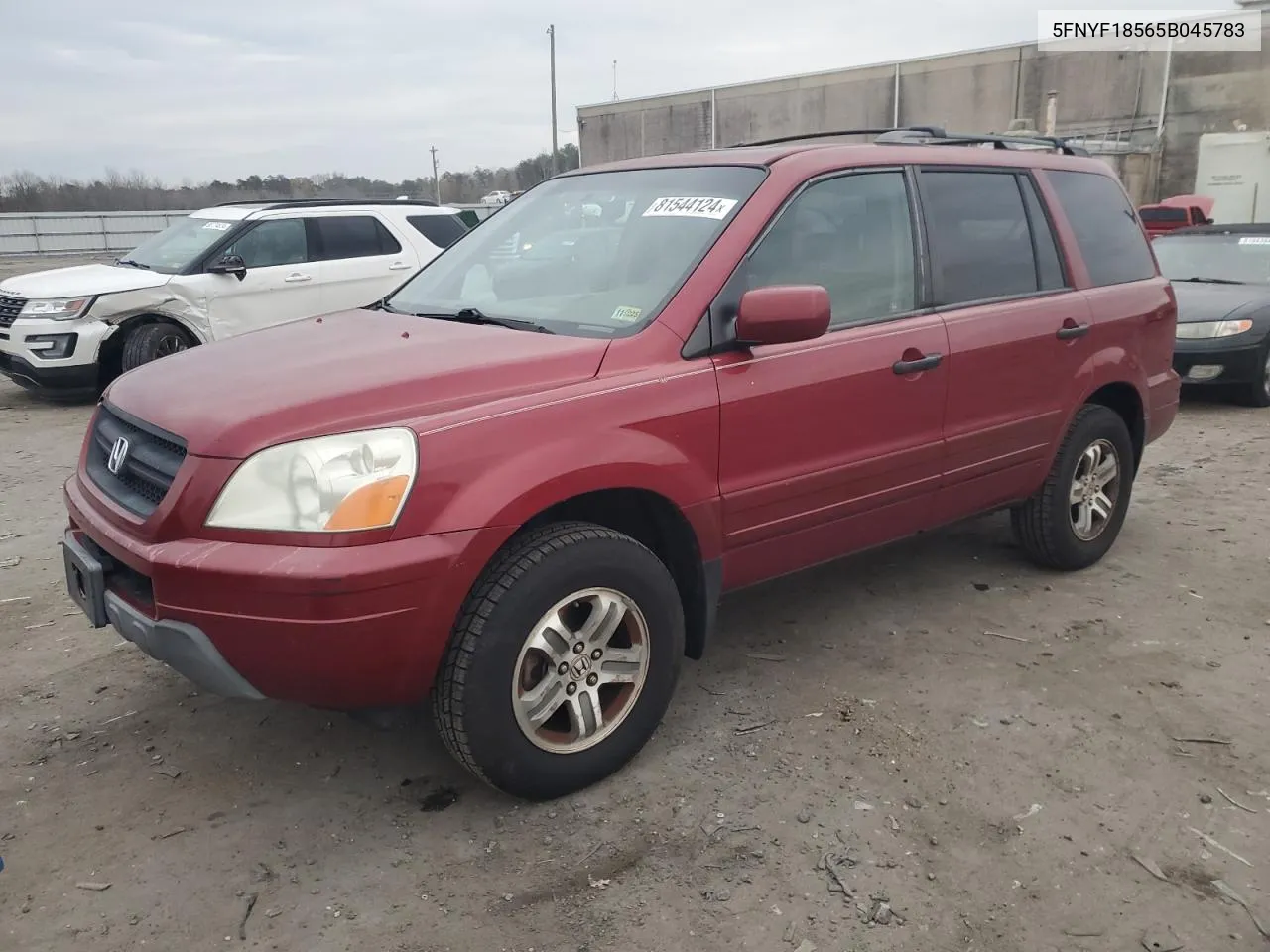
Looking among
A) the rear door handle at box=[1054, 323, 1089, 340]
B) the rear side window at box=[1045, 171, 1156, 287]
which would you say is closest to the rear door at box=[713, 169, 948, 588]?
the rear door handle at box=[1054, 323, 1089, 340]

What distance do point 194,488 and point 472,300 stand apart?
54.0 inches

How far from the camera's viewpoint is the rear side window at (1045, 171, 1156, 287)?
4402 millimetres

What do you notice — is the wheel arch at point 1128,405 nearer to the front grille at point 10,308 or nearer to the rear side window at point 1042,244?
the rear side window at point 1042,244

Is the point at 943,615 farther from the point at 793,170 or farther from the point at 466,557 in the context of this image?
the point at 466,557

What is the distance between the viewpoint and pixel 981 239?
12.9 feet

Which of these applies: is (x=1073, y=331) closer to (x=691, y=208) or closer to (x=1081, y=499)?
(x=1081, y=499)

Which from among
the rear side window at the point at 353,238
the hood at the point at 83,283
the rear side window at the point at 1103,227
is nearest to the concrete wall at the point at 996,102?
the rear side window at the point at 353,238

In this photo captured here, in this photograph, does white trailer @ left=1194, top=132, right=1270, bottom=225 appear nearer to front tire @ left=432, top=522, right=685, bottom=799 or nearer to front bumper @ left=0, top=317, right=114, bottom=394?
front bumper @ left=0, top=317, right=114, bottom=394

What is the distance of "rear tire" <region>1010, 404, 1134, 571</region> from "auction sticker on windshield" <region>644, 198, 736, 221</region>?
2047 mm

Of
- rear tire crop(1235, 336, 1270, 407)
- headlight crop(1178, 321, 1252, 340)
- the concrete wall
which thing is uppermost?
the concrete wall

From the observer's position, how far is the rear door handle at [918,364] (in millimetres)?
3486

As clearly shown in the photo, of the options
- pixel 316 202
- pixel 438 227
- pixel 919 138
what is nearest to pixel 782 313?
pixel 919 138

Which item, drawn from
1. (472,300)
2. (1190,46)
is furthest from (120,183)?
(472,300)

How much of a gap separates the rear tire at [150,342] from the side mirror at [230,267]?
2.04 ft
